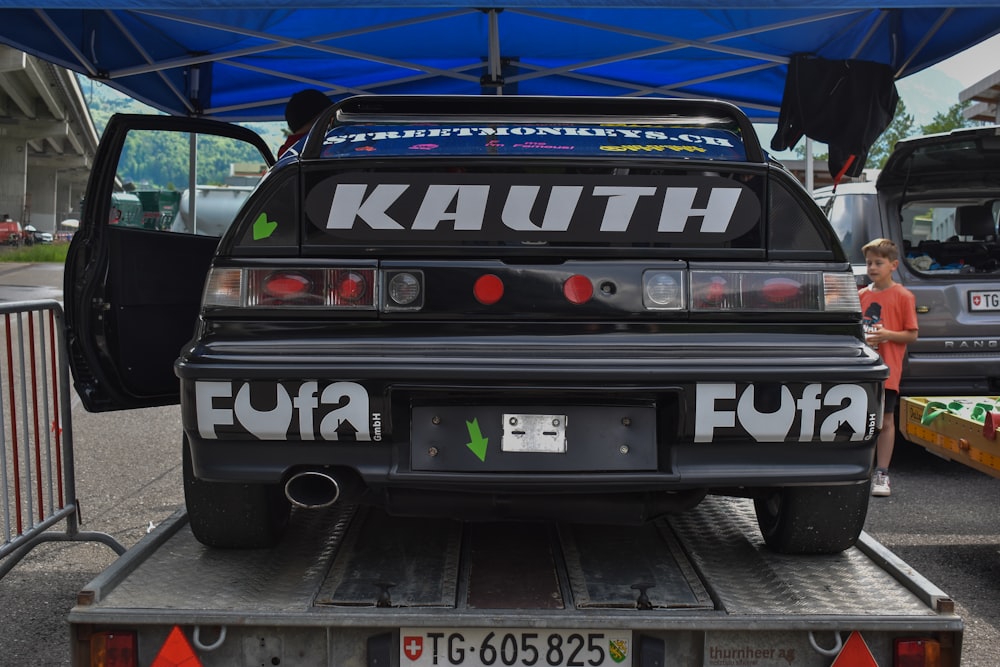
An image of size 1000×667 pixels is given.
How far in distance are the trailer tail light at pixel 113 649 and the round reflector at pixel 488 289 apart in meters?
1.19

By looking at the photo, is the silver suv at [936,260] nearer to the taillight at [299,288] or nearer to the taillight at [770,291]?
the taillight at [770,291]

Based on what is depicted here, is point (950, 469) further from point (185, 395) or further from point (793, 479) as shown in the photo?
point (185, 395)

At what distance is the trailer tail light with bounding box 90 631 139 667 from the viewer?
7.69 ft

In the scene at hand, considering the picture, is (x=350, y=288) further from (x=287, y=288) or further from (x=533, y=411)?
(x=533, y=411)

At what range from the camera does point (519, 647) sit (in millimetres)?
2328

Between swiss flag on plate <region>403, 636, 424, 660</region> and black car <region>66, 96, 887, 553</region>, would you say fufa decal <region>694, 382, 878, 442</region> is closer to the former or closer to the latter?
black car <region>66, 96, 887, 553</region>

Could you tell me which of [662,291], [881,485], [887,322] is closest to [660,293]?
[662,291]

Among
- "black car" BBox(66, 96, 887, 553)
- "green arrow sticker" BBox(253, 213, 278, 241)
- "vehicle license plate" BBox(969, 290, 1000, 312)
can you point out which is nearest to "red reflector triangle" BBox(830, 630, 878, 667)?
"black car" BBox(66, 96, 887, 553)

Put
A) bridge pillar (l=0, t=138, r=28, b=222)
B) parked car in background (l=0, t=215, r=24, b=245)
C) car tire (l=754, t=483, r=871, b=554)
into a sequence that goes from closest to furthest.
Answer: car tire (l=754, t=483, r=871, b=554)
bridge pillar (l=0, t=138, r=28, b=222)
parked car in background (l=0, t=215, r=24, b=245)

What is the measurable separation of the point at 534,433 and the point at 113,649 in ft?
3.75

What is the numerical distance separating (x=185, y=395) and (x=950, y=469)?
18.7 ft

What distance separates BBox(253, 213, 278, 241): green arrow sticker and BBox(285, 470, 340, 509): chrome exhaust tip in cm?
64

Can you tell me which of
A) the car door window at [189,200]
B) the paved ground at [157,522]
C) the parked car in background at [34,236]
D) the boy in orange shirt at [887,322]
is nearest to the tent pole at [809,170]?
the boy in orange shirt at [887,322]

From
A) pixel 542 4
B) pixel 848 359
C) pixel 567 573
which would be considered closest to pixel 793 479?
pixel 848 359
